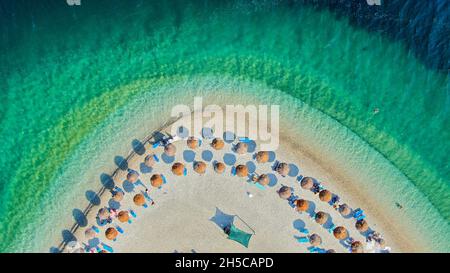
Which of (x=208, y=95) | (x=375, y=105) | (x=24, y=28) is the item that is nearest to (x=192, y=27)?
(x=208, y=95)

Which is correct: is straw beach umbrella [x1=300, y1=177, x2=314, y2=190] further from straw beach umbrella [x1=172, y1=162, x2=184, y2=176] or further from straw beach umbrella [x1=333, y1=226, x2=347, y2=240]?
straw beach umbrella [x1=172, y1=162, x2=184, y2=176]

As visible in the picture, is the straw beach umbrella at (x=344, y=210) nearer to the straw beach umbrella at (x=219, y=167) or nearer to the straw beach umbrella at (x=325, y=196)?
the straw beach umbrella at (x=325, y=196)

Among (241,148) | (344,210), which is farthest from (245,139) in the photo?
(344,210)

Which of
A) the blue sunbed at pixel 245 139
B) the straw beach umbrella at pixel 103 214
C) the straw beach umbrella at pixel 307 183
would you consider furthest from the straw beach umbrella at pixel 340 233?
the straw beach umbrella at pixel 103 214

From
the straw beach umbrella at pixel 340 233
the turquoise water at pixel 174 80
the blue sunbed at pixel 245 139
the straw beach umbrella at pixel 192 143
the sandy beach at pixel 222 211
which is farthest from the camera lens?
the turquoise water at pixel 174 80

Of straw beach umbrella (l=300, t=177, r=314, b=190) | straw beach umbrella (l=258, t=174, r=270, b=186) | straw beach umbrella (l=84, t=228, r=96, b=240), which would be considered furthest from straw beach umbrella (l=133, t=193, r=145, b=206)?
straw beach umbrella (l=300, t=177, r=314, b=190)
